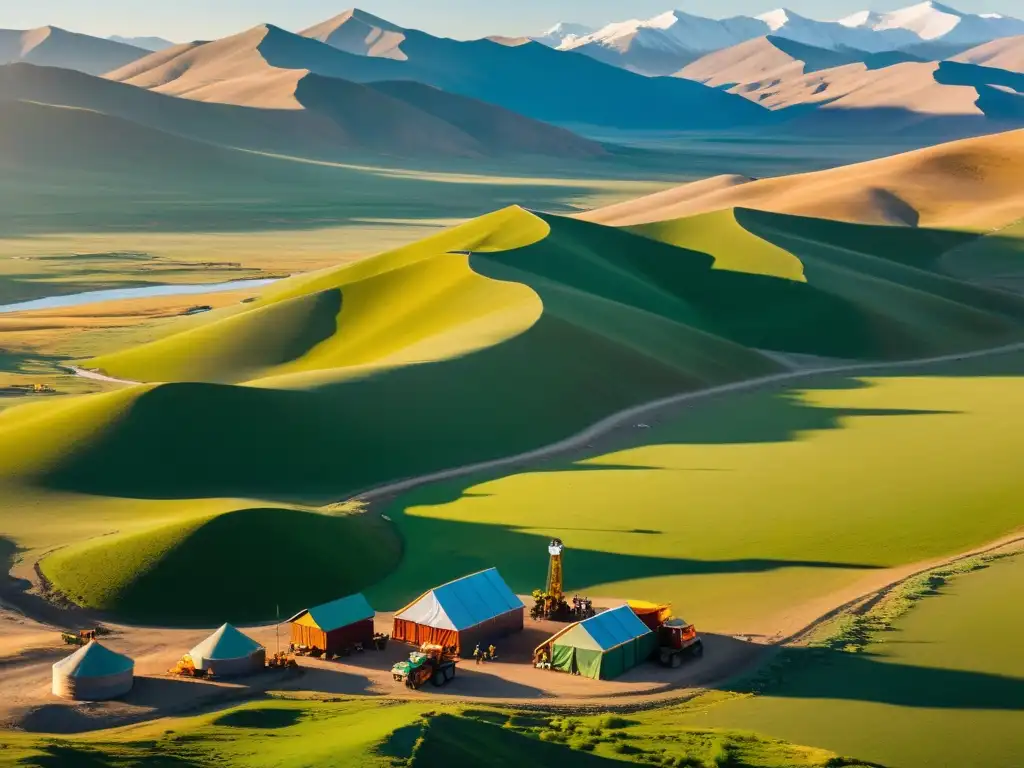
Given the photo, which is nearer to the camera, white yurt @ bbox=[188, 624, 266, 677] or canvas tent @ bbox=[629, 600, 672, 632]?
white yurt @ bbox=[188, 624, 266, 677]

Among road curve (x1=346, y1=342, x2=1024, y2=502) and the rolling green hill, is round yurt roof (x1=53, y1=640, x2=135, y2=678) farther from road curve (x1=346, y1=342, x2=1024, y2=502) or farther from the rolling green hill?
road curve (x1=346, y1=342, x2=1024, y2=502)

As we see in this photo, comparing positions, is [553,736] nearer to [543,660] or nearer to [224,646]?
[543,660]

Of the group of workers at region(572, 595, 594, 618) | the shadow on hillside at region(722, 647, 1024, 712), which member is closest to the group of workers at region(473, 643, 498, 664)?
the group of workers at region(572, 595, 594, 618)

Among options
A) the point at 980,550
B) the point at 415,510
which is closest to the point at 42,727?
the point at 415,510

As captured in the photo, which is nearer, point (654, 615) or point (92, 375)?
point (654, 615)

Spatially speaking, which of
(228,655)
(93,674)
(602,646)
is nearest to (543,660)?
(602,646)

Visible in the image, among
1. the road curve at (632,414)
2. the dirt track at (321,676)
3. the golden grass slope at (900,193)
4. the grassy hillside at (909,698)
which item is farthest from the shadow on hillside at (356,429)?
the golden grass slope at (900,193)

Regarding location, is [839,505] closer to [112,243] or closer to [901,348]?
[901,348]
